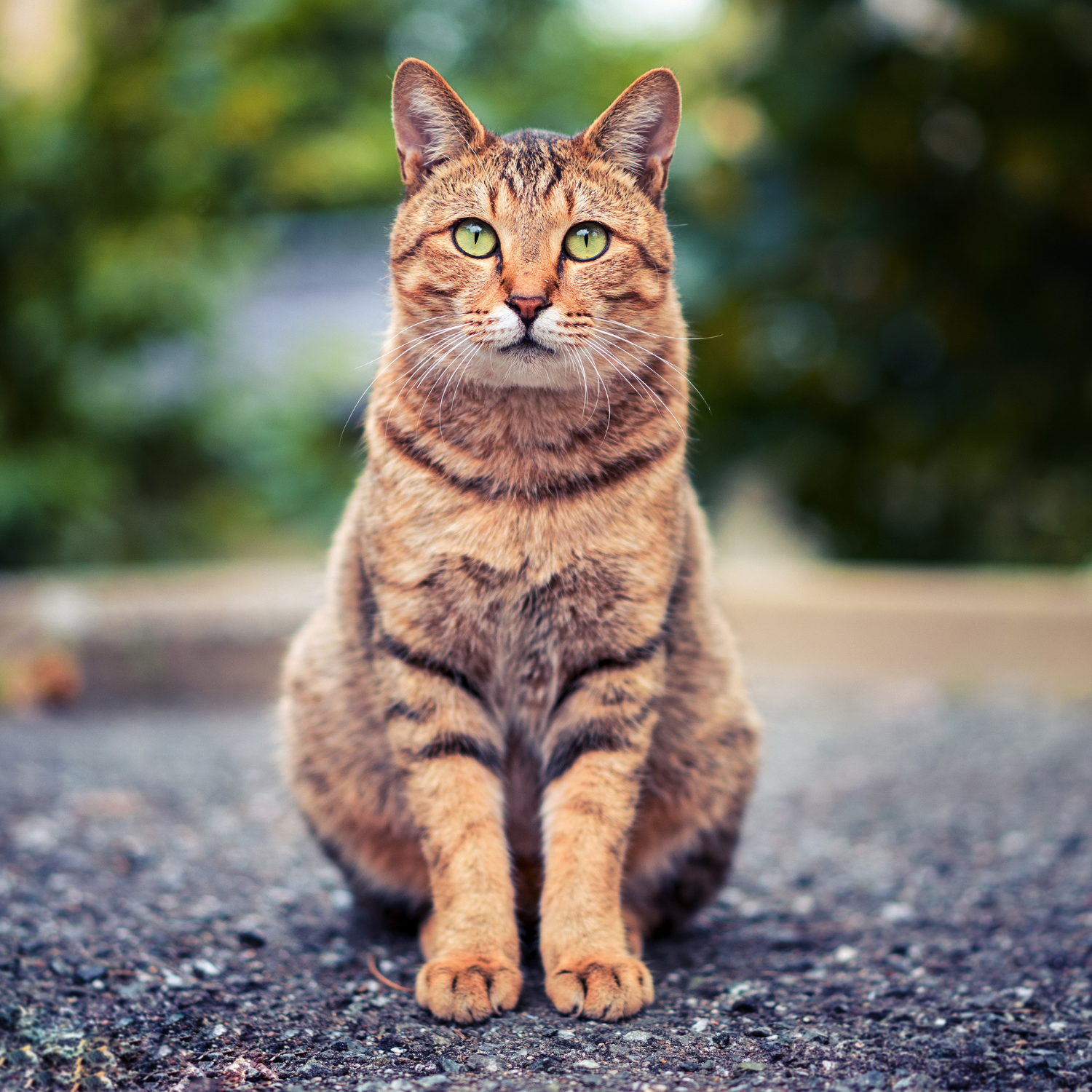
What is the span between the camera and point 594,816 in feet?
6.77

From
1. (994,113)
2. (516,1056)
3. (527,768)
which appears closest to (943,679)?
(994,113)

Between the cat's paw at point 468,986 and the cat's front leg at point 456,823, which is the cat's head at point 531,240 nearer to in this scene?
the cat's front leg at point 456,823

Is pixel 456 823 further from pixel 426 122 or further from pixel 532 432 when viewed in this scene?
pixel 426 122

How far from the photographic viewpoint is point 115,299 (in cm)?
620

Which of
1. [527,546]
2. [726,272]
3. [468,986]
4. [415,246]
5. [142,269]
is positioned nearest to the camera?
[468,986]

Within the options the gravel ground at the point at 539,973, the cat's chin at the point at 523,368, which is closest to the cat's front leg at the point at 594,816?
the gravel ground at the point at 539,973

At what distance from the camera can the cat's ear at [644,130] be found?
7.20 feet

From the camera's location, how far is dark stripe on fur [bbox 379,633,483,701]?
82.0 inches

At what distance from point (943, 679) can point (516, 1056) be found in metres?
3.82

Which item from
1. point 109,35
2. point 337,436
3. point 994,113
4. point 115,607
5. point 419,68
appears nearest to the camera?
point 419,68

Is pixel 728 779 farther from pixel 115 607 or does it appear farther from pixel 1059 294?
pixel 1059 294

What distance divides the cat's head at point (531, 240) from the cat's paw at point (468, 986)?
103 cm

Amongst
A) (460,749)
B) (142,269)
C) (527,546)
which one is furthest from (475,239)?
(142,269)

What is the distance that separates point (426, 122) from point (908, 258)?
12.9ft
